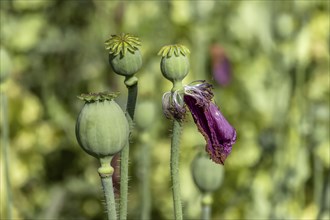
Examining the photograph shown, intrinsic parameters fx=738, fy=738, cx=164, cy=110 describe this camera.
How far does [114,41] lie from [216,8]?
5.16 feet

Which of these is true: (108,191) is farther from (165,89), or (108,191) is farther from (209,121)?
(165,89)

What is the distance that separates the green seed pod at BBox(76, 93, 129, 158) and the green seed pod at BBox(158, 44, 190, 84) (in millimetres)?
63

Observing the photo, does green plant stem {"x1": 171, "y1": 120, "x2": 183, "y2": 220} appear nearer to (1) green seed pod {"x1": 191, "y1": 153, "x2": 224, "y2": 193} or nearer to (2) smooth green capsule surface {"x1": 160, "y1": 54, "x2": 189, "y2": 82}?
(2) smooth green capsule surface {"x1": 160, "y1": 54, "x2": 189, "y2": 82}

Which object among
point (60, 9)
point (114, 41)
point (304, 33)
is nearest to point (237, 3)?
point (304, 33)

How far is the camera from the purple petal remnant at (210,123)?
744 mm

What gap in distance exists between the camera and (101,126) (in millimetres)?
715

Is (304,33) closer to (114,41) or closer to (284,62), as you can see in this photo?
(284,62)

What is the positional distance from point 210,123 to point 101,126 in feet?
0.37

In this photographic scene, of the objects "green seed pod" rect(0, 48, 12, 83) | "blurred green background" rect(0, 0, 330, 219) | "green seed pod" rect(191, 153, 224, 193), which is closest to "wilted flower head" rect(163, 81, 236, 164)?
"green seed pod" rect(191, 153, 224, 193)

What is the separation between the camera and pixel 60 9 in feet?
8.07

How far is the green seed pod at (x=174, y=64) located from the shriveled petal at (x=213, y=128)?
25 mm

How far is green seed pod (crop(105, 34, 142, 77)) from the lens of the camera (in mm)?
752

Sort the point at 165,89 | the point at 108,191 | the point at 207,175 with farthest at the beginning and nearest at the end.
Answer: the point at 165,89 → the point at 207,175 → the point at 108,191

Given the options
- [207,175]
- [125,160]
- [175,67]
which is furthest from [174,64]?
[207,175]
